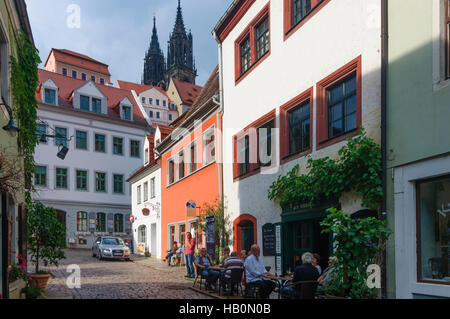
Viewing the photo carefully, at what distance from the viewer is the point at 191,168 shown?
75.8 feet

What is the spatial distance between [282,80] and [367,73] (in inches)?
165

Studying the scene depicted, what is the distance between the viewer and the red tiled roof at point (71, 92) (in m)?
43.0

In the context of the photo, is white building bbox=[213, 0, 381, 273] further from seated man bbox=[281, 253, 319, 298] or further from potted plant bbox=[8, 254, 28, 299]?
potted plant bbox=[8, 254, 28, 299]

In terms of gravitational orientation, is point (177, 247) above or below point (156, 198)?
below

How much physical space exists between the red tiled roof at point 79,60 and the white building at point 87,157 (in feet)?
95.9

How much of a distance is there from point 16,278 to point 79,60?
6899 centimetres

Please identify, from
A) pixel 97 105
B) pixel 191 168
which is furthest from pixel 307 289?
pixel 97 105

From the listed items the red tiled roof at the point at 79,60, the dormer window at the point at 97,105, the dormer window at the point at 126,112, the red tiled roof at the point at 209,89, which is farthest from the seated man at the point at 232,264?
the red tiled roof at the point at 79,60

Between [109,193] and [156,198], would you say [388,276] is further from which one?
[109,193]

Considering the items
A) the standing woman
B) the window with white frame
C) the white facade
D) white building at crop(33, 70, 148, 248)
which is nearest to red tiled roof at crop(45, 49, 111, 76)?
white building at crop(33, 70, 148, 248)

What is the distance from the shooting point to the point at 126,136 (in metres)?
44.7

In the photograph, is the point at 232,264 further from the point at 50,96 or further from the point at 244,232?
the point at 50,96

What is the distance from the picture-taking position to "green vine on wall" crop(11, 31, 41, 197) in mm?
11859
